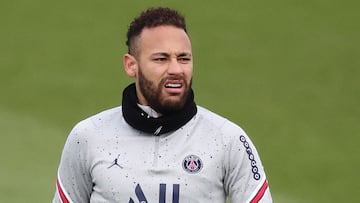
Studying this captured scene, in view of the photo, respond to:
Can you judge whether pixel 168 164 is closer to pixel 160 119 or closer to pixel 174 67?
pixel 160 119

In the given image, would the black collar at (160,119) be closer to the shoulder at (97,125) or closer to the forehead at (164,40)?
the shoulder at (97,125)

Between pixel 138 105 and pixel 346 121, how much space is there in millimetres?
4926

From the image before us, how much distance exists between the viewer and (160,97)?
169 inches

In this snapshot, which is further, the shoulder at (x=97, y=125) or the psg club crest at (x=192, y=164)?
the shoulder at (x=97, y=125)

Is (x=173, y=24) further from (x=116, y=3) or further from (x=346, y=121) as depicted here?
(x=116, y=3)

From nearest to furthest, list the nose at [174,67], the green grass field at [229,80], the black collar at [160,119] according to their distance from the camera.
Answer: the nose at [174,67] < the black collar at [160,119] < the green grass field at [229,80]

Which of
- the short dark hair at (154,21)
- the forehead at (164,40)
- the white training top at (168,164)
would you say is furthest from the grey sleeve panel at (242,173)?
the short dark hair at (154,21)

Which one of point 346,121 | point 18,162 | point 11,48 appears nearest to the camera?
point 18,162

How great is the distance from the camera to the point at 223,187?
4.31 m

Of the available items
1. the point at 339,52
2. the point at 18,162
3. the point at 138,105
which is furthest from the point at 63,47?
the point at 138,105

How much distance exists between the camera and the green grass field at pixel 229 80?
27.8ft

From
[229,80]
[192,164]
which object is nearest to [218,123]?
[192,164]

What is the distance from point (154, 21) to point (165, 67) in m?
0.23

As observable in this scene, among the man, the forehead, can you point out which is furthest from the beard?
the forehead
